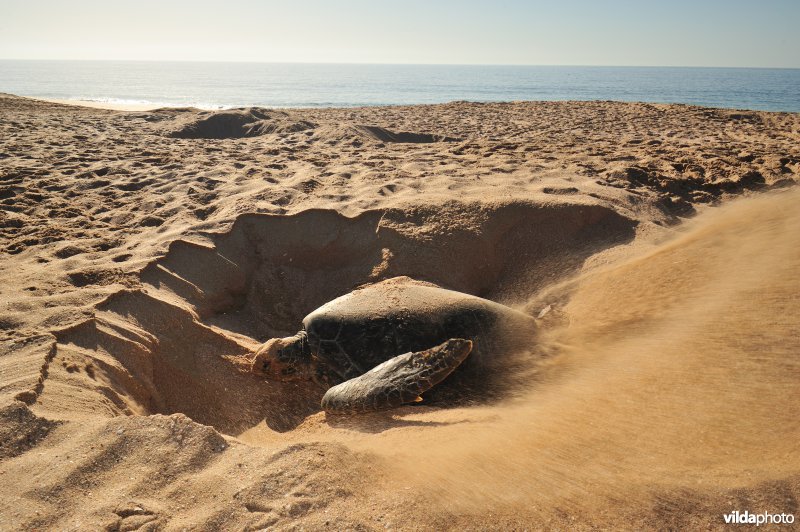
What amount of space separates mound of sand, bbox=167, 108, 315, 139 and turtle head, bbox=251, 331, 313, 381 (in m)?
6.75

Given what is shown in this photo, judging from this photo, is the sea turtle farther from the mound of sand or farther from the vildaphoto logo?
the mound of sand

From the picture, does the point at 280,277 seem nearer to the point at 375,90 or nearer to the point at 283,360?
the point at 283,360

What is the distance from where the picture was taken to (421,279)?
4.30 m

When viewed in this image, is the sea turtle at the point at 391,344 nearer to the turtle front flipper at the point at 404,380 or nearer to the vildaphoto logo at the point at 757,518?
the turtle front flipper at the point at 404,380

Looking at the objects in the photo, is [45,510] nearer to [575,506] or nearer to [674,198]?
[575,506]

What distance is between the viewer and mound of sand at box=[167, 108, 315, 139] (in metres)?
9.66

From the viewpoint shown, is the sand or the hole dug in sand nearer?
the sand

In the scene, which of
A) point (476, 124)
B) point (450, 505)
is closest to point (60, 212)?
point (450, 505)

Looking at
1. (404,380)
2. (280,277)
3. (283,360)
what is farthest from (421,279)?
(404,380)

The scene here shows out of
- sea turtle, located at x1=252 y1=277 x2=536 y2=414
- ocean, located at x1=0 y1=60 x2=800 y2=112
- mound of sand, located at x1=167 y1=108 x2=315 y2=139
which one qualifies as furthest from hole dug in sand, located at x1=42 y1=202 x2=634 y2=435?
ocean, located at x1=0 y1=60 x2=800 y2=112

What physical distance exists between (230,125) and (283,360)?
7.99 meters

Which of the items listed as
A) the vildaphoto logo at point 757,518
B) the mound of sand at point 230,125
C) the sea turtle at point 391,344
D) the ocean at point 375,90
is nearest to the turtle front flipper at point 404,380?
the sea turtle at point 391,344

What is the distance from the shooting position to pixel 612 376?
2.65 meters

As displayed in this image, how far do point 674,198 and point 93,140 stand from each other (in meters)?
8.45
